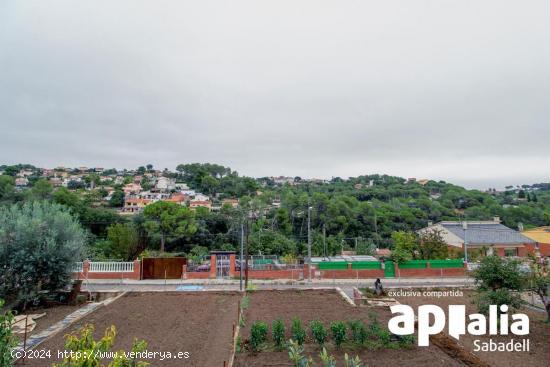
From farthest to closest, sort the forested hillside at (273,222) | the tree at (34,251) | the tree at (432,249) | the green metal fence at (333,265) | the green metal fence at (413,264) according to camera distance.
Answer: the forested hillside at (273,222) < the tree at (432,249) < the green metal fence at (413,264) < the green metal fence at (333,265) < the tree at (34,251)

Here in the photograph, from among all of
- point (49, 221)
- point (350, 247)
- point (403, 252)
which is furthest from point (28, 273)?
point (350, 247)

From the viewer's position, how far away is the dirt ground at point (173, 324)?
8.36 meters

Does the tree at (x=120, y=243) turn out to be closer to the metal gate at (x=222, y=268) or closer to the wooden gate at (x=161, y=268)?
the wooden gate at (x=161, y=268)

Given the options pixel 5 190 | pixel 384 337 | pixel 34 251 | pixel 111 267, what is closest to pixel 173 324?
pixel 384 337

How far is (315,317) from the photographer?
11367 millimetres

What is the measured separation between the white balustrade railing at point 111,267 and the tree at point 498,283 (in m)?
17.0

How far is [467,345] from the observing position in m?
9.12

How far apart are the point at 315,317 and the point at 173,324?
15.2ft

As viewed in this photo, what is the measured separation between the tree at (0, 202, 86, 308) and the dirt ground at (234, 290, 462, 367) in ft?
25.6

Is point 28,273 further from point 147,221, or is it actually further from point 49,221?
point 147,221

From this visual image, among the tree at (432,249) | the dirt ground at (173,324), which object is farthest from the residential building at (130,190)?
the tree at (432,249)

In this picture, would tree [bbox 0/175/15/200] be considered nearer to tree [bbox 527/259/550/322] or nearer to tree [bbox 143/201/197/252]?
tree [bbox 143/201/197/252]

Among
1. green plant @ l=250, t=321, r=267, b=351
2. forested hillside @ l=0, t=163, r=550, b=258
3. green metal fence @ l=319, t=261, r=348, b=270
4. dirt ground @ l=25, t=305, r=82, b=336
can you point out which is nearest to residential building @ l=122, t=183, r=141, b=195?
forested hillside @ l=0, t=163, r=550, b=258

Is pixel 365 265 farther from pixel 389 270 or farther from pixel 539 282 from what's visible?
pixel 539 282
